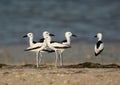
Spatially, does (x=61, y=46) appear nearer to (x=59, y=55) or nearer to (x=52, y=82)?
(x=59, y=55)

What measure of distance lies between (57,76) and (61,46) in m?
5.59

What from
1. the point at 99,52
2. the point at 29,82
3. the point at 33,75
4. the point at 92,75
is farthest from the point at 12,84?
the point at 99,52

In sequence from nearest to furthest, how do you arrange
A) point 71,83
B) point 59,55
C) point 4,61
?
1. point 71,83
2. point 59,55
3. point 4,61

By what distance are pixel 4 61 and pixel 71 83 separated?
36.2 feet

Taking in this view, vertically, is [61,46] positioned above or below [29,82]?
above

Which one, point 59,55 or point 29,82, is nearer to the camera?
point 29,82

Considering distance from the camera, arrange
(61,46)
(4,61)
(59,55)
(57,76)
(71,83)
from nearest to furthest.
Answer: (71,83) → (57,76) → (61,46) → (59,55) → (4,61)

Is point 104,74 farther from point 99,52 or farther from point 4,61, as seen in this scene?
point 4,61

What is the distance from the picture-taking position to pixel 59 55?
23.7m

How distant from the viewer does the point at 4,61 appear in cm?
2622

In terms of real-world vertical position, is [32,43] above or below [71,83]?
above

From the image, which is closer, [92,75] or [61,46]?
[92,75]

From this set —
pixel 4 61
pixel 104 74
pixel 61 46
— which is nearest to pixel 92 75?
pixel 104 74

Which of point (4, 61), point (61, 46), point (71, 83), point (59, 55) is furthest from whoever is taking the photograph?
point (4, 61)
